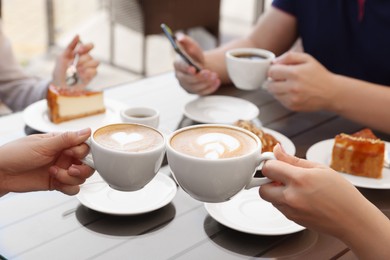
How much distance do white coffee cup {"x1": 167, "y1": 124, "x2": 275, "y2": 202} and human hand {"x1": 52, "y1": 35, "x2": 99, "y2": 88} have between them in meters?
0.85

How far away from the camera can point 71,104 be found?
5.07ft

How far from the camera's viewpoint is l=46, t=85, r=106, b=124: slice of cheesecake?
1.53 meters

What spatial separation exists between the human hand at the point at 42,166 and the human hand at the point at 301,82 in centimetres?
68

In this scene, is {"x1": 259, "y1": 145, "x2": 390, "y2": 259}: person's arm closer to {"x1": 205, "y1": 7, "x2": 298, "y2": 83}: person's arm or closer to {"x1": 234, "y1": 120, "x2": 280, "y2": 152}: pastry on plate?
{"x1": 234, "y1": 120, "x2": 280, "y2": 152}: pastry on plate

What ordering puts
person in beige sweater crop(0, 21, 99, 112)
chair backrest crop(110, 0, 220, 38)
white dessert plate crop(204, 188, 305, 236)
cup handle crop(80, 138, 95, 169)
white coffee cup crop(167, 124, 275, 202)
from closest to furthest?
white coffee cup crop(167, 124, 275, 202) < cup handle crop(80, 138, 95, 169) < white dessert plate crop(204, 188, 305, 236) < person in beige sweater crop(0, 21, 99, 112) < chair backrest crop(110, 0, 220, 38)

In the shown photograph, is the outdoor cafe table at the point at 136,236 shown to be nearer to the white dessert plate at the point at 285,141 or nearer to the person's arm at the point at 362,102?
the white dessert plate at the point at 285,141

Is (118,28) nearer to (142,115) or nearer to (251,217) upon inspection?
(142,115)

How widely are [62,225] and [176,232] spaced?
22 centimetres

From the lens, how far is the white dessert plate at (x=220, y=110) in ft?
5.14

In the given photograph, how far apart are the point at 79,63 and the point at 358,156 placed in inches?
34.4

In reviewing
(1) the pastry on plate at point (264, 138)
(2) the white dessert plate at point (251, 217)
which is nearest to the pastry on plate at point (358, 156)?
(1) the pastry on plate at point (264, 138)

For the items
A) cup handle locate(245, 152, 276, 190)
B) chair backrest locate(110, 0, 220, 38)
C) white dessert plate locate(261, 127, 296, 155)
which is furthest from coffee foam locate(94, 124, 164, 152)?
chair backrest locate(110, 0, 220, 38)

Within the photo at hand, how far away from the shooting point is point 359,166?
4.23 feet

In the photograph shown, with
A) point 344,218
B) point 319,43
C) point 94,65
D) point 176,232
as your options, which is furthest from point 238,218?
point 319,43
